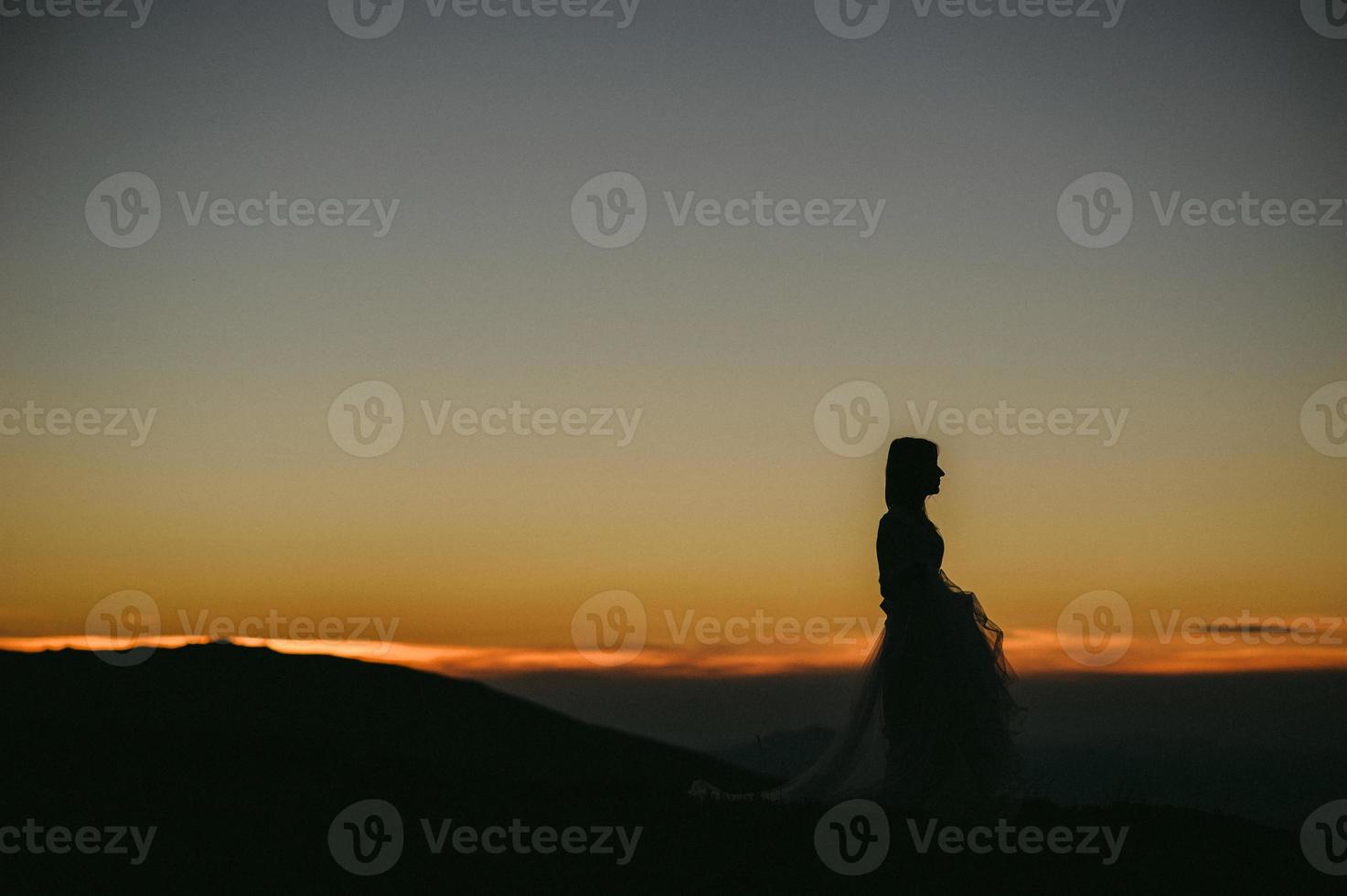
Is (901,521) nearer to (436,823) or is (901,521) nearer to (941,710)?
(941,710)

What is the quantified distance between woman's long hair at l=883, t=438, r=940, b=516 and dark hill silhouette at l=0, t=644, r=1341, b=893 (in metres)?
2.63

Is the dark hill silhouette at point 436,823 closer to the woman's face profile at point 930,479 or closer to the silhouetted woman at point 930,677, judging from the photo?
the silhouetted woman at point 930,677

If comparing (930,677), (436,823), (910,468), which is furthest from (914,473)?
(436,823)

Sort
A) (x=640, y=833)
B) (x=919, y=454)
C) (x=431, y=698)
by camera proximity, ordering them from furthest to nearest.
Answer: (x=431, y=698), (x=919, y=454), (x=640, y=833)

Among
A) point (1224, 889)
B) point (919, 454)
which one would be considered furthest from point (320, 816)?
point (1224, 889)

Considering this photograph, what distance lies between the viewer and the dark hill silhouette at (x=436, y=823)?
29.5 ft

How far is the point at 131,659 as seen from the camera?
2509 cm

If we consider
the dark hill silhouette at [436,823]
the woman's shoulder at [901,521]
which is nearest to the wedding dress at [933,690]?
the woman's shoulder at [901,521]

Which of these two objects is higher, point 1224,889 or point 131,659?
point 131,659

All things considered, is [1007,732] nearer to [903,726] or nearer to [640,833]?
[903,726]

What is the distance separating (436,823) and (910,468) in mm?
4816

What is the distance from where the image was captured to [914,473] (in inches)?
420

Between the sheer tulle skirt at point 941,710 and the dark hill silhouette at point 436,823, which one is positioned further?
the sheer tulle skirt at point 941,710

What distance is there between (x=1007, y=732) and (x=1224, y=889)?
2055 millimetres
